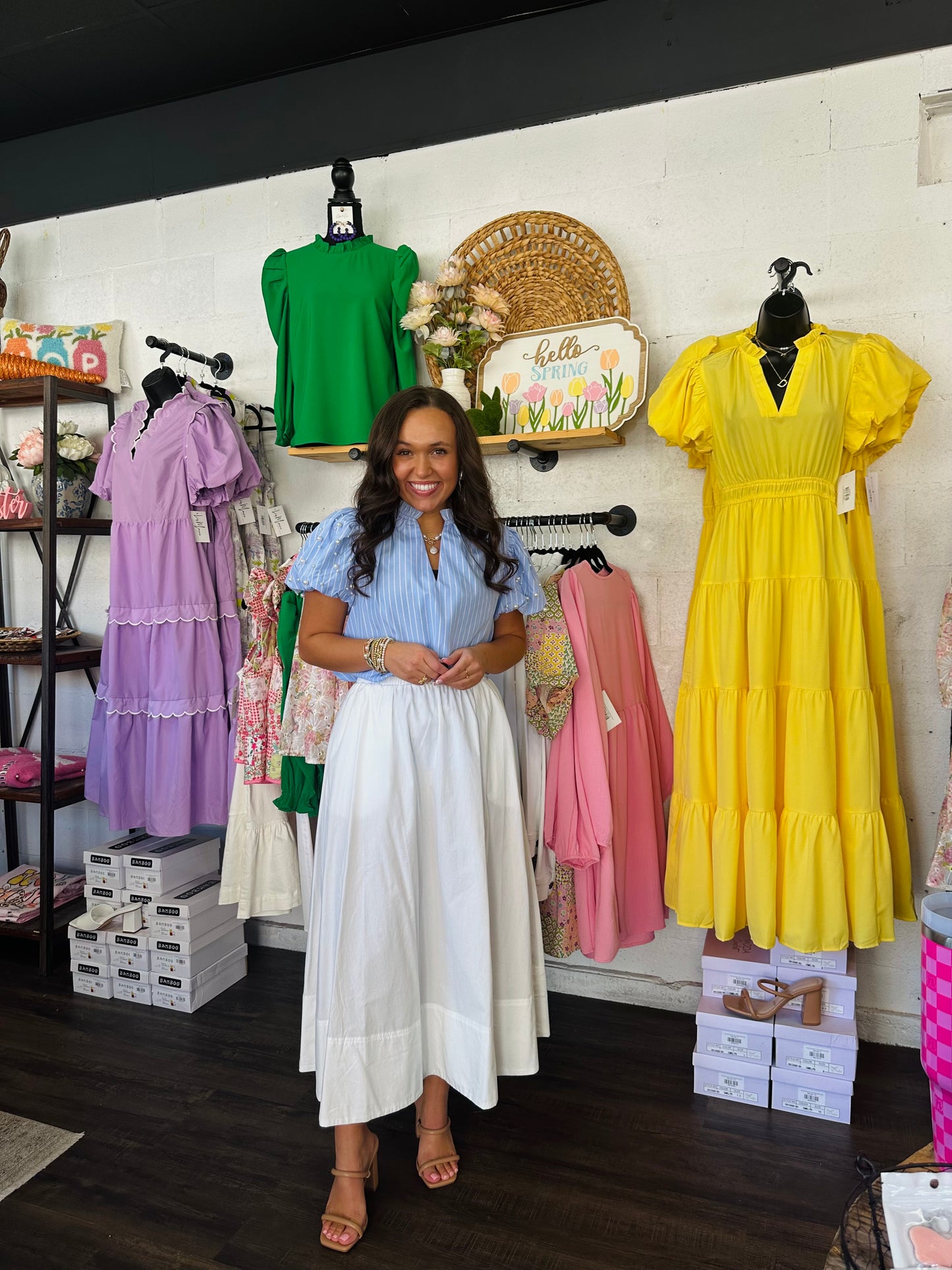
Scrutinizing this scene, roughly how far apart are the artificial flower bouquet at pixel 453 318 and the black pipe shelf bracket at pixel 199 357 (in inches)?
31.1

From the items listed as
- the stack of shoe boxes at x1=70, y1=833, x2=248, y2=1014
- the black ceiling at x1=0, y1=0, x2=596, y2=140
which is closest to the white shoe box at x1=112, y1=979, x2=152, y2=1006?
the stack of shoe boxes at x1=70, y1=833, x2=248, y2=1014

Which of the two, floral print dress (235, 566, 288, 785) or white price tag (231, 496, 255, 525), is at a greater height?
white price tag (231, 496, 255, 525)

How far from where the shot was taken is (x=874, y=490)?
2496 millimetres

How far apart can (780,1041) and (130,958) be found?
197 centimetres

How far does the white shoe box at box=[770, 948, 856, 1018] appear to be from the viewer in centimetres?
226

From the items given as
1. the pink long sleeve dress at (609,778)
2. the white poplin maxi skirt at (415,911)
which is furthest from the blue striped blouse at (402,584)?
the pink long sleeve dress at (609,778)

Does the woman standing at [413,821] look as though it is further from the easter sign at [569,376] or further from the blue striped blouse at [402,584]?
the easter sign at [569,376]

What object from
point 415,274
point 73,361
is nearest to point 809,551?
point 415,274

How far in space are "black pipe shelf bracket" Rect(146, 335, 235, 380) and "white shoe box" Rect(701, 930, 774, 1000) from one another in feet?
8.02

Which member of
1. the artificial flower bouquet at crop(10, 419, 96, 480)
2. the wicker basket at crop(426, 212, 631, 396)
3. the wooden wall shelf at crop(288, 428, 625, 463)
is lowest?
the wooden wall shelf at crop(288, 428, 625, 463)

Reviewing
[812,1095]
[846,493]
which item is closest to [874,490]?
[846,493]

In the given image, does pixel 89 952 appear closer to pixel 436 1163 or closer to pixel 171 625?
pixel 171 625

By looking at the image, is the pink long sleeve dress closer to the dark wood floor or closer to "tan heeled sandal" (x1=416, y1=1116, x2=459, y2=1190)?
the dark wood floor

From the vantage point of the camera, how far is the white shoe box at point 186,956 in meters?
2.81
